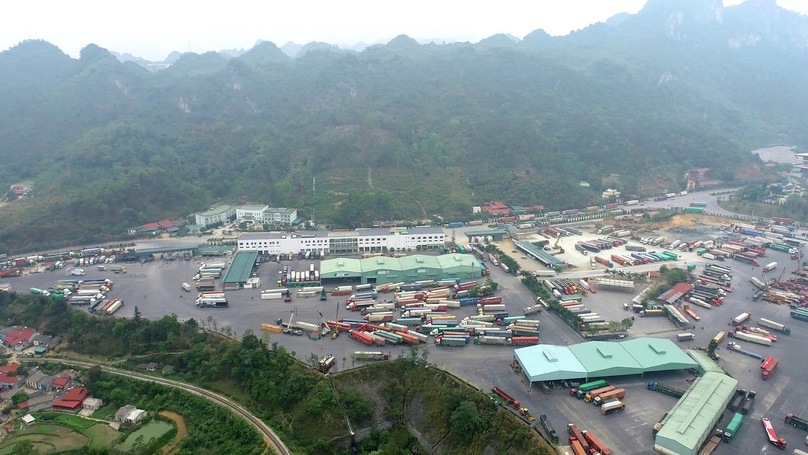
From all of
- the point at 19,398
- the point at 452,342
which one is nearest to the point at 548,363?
the point at 452,342

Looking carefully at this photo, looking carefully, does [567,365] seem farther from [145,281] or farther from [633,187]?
[633,187]

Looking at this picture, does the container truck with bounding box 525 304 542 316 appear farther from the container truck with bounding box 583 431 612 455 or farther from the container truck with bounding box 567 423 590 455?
the container truck with bounding box 583 431 612 455

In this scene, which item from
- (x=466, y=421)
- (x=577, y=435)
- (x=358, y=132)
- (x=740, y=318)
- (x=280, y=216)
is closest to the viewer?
(x=577, y=435)

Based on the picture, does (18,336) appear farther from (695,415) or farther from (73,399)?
(695,415)

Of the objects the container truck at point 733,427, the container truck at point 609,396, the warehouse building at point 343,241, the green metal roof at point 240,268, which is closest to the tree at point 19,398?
the green metal roof at point 240,268

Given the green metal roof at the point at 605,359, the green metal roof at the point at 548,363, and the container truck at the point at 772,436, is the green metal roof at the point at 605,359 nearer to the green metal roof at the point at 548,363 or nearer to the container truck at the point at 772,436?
the green metal roof at the point at 548,363

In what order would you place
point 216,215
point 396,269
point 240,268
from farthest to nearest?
point 216,215 → point 240,268 → point 396,269

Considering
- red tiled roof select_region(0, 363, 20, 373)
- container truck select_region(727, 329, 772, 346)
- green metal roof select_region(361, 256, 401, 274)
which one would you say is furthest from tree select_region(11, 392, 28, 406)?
container truck select_region(727, 329, 772, 346)
